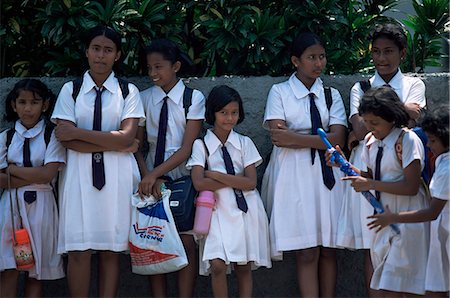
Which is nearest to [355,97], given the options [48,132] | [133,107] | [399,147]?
[399,147]

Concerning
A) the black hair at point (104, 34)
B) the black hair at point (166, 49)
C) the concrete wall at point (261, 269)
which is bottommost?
the concrete wall at point (261, 269)

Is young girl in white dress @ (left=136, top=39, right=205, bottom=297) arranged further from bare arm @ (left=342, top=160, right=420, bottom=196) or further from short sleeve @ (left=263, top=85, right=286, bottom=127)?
bare arm @ (left=342, top=160, right=420, bottom=196)

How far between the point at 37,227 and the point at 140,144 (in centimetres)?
87

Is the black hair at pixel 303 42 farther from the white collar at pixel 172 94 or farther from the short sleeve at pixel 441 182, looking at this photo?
the short sleeve at pixel 441 182

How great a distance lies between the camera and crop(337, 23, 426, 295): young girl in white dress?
6484mm

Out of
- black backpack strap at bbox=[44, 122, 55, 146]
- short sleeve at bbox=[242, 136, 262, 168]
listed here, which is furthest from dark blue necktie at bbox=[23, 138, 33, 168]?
short sleeve at bbox=[242, 136, 262, 168]

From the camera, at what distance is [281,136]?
6605 mm

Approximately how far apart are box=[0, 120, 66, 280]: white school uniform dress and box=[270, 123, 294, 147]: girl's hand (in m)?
1.38

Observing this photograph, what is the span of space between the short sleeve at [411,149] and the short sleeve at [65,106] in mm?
2108

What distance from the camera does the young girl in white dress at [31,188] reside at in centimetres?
654

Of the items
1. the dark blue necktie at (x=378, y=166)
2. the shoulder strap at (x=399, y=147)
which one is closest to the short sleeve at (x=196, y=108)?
the dark blue necktie at (x=378, y=166)

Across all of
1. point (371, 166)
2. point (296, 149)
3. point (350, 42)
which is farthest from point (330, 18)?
point (371, 166)

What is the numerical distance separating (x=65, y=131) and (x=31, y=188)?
49cm

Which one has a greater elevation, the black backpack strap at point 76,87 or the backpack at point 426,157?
the black backpack strap at point 76,87
